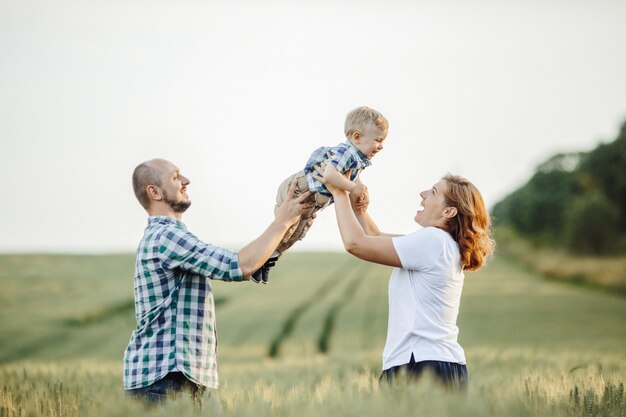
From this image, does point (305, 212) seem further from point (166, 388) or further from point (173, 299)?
point (166, 388)

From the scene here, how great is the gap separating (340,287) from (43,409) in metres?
22.9

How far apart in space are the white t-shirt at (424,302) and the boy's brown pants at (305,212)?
30.8 inches

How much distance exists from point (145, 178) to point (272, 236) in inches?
31.0

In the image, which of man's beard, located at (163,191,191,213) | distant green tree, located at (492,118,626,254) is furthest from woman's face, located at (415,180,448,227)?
distant green tree, located at (492,118,626,254)

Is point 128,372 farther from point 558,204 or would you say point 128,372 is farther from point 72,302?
point 558,204

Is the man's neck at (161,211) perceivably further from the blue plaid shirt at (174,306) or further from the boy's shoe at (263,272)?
the boy's shoe at (263,272)

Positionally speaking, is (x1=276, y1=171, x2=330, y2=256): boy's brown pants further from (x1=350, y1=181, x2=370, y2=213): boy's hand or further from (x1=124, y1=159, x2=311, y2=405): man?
(x1=124, y1=159, x2=311, y2=405): man

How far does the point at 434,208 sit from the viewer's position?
4215mm

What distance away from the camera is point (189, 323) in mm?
3990

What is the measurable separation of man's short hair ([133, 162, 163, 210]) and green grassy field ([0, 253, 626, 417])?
116 cm

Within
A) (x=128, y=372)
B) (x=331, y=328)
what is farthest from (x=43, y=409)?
(x=331, y=328)

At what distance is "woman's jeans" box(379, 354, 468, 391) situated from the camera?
3.87 metres

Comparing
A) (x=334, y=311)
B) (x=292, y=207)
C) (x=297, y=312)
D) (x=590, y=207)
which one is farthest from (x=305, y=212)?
(x=590, y=207)

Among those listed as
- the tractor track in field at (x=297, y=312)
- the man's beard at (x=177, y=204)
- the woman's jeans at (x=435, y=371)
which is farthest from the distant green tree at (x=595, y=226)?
the man's beard at (x=177, y=204)
